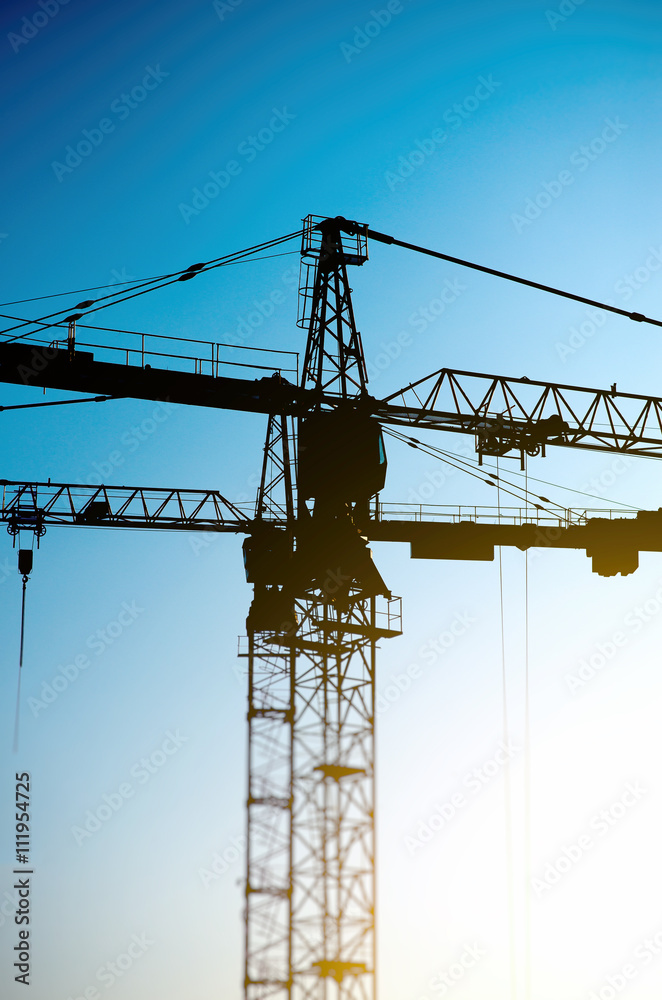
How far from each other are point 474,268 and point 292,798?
1644 cm

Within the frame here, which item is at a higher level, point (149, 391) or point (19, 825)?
point (149, 391)

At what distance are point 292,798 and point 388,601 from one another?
6.46 m

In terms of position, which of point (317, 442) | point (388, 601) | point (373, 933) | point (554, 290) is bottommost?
point (373, 933)

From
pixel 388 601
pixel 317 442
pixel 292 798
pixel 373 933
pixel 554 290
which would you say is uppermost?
pixel 554 290

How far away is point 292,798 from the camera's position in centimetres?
4812

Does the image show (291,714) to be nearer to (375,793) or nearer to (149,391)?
(375,793)

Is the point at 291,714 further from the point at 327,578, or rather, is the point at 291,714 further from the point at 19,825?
the point at 19,825

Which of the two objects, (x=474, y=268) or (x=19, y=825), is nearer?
(x=19, y=825)

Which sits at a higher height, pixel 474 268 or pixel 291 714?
pixel 474 268

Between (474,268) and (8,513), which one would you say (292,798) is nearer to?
(8,513)

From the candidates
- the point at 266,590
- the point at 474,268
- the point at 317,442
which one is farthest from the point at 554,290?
the point at 266,590

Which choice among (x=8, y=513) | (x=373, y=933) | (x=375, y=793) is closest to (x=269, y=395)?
(x=8, y=513)

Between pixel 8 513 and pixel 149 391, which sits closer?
pixel 149 391

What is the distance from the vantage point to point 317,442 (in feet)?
153
